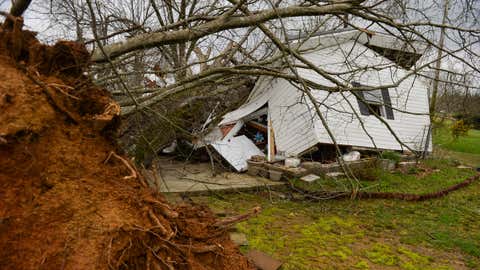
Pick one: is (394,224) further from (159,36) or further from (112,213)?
(112,213)

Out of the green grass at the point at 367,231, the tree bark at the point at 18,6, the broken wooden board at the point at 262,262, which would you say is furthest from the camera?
the green grass at the point at 367,231

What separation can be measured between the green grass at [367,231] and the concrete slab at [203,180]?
309 millimetres

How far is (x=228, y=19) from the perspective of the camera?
3344 mm

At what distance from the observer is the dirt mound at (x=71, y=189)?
1.45 meters

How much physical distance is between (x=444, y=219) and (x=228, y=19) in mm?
5685

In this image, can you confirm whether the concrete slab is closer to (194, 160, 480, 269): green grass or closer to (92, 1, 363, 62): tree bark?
(194, 160, 480, 269): green grass

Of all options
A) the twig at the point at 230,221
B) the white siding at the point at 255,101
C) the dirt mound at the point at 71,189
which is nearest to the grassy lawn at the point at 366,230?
the twig at the point at 230,221

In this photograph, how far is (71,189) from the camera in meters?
1.63

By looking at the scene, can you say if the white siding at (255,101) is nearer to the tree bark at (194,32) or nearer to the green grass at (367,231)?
the green grass at (367,231)

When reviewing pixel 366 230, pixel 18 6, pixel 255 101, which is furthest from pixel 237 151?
pixel 18 6

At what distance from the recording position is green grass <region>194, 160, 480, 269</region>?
14.4 feet

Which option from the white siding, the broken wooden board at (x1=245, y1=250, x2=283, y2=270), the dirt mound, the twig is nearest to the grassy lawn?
the broken wooden board at (x1=245, y1=250, x2=283, y2=270)

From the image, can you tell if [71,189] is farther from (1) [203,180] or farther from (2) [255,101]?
(2) [255,101]

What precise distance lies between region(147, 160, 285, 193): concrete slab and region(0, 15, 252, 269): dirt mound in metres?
4.69
